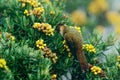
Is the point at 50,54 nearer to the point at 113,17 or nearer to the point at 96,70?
the point at 96,70

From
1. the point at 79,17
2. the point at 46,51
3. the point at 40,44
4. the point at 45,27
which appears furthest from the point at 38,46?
the point at 79,17

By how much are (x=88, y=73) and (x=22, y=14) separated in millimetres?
1349

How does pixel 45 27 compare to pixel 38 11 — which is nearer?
pixel 45 27

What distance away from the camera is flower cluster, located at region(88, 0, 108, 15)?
17.1 metres

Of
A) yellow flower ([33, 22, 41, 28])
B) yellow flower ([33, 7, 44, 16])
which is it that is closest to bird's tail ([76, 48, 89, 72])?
yellow flower ([33, 22, 41, 28])

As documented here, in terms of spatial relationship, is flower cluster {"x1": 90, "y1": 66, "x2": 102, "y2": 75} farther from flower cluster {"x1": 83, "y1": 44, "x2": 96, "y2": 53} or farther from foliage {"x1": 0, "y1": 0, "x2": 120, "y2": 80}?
flower cluster {"x1": 83, "y1": 44, "x2": 96, "y2": 53}

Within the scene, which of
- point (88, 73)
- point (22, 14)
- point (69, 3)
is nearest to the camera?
point (88, 73)

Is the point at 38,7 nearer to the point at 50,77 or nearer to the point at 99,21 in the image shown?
the point at 50,77

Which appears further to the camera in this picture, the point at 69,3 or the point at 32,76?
the point at 69,3

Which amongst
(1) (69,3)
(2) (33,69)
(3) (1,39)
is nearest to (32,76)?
(2) (33,69)

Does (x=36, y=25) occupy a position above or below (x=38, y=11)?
below

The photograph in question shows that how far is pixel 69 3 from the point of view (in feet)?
53.3

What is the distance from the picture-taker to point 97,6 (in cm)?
1764

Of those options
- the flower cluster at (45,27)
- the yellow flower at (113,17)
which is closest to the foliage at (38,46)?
the flower cluster at (45,27)
